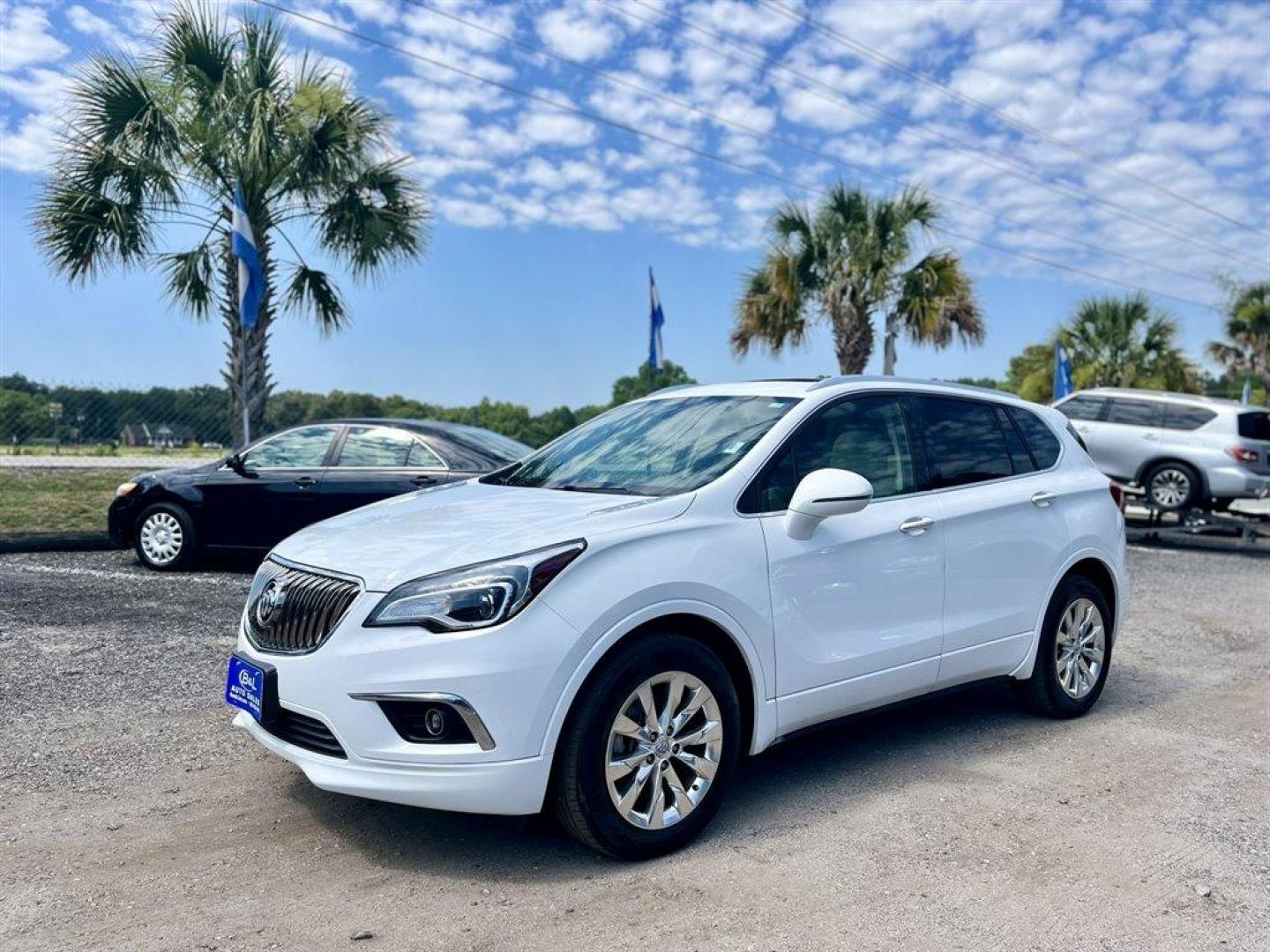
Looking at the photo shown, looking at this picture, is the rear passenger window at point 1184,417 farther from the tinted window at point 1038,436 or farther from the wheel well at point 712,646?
the wheel well at point 712,646

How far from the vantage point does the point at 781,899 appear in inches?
129

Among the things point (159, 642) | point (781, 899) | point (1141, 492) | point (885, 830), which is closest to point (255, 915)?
point (781, 899)

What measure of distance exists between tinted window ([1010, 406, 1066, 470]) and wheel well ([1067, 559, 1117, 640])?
0.54 meters

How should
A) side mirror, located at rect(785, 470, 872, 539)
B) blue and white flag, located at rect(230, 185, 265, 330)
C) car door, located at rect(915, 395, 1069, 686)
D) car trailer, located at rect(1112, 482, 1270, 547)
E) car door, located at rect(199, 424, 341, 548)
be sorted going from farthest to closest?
1. car trailer, located at rect(1112, 482, 1270, 547)
2. blue and white flag, located at rect(230, 185, 265, 330)
3. car door, located at rect(199, 424, 341, 548)
4. car door, located at rect(915, 395, 1069, 686)
5. side mirror, located at rect(785, 470, 872, 539)

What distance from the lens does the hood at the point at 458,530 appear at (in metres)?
3.45

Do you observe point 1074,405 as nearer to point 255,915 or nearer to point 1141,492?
point 1141,492

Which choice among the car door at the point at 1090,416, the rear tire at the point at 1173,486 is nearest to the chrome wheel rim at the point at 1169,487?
the rear tire at the point at 1173,486

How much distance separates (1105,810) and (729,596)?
176 cm

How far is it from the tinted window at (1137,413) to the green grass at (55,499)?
1277 centimetres

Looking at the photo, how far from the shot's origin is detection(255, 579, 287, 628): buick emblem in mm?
3695

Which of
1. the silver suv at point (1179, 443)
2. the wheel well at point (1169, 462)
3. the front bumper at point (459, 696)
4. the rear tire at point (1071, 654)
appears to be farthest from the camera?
the wheel well at point (1169, 462)

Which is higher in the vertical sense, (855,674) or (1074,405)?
(1074,405)

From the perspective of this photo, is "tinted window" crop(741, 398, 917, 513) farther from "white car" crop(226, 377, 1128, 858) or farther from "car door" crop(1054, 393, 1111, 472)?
"car door" crop(1054, 393, 1111, 472)

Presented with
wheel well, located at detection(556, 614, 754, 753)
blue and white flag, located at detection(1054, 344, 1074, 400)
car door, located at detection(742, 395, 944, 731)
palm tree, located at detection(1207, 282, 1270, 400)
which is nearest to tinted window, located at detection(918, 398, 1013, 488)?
car door, located at detection(742, 395, 944, 731)
